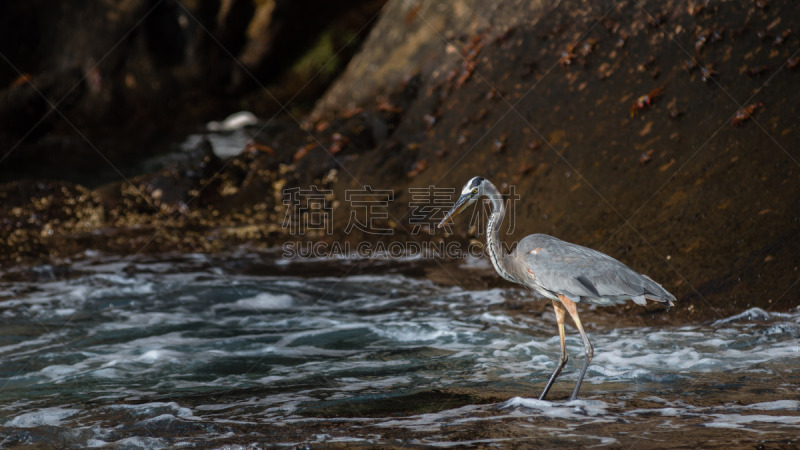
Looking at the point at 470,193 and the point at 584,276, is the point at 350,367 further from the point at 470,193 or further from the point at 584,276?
the point at 584,276

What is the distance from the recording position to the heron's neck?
18.9ft

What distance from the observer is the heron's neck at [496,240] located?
5.75m

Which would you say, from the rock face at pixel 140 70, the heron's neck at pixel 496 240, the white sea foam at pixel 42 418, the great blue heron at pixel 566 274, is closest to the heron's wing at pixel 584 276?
the great blue heron at pixel 566 274

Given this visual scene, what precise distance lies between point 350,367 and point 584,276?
2.45 meters

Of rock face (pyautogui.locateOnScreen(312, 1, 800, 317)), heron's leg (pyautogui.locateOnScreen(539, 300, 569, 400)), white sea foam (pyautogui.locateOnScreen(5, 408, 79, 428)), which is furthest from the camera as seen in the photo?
rock face (pyautogui.locateOnScreen(312, 1, 800, 317))

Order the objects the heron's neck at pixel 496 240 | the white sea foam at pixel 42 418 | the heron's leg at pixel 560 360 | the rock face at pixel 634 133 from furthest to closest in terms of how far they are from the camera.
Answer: the rock face at pixel 634 133, the heron's neck at pixel 496 240, the white sea foam at pixel 42 418, the heron's leg at pixel 560 360

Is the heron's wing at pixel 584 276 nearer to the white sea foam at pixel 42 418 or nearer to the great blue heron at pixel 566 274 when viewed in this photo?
the great blue heron at pixel 566 274

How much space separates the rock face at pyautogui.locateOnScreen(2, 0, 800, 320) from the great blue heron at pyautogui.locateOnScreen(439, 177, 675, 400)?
92.6 inches

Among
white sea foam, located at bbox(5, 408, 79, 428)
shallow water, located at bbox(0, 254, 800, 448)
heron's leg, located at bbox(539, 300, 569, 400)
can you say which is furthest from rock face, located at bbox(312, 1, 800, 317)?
white sea foam, located at bbox(5, 408, 79, 428)

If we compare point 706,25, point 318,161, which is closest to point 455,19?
point 318,161

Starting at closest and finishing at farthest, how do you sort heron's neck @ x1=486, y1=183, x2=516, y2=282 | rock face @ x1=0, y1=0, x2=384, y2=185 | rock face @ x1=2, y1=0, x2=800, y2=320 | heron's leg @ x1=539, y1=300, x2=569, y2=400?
heron's leg @ x1=539, y1=300, x2=569, y2=400
heron's neck @ x1=486, y1=183, x2=516, y2=282
rock face @ x1=2, y1=0, x2=800, y2=320
rock face @ x1=0, y1=0, x2=384, y2=185

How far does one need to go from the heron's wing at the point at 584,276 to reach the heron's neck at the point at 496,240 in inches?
6.1

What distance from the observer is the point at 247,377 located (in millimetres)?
6656

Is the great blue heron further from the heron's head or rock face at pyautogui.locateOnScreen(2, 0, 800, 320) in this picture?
rock face at pyautogui.locateOnScreen(2, 0, 800, 320)
